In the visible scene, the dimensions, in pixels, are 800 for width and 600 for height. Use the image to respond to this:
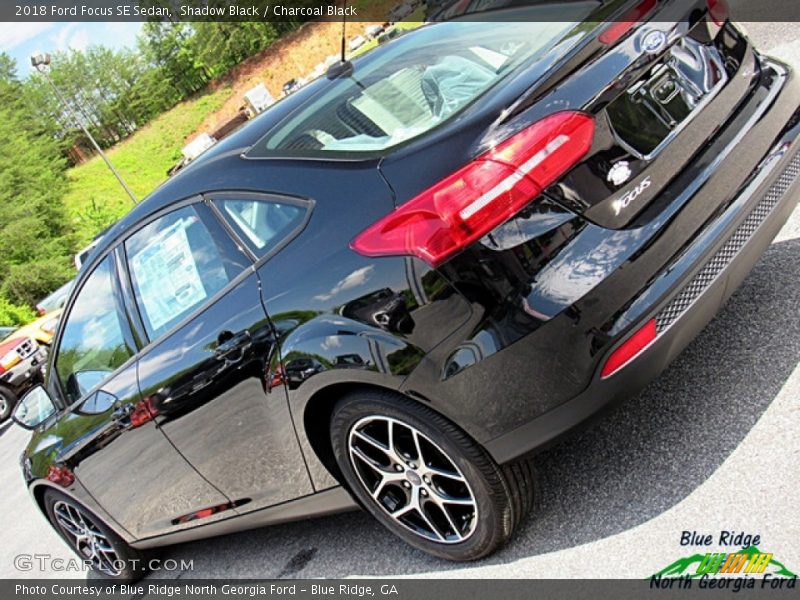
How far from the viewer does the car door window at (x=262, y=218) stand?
2584 millimetres

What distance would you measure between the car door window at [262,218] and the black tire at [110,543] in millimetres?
2058

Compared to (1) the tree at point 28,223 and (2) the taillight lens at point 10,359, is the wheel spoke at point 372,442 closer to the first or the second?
(2) the taillight lens at point 10,359

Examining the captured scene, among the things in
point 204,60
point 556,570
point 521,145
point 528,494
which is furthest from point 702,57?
point 204,60

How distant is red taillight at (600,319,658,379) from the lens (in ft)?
7.06

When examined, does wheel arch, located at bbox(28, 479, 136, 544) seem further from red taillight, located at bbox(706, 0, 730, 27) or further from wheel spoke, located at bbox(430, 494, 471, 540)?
red taillight, located at bbox(706, 0, 730, 27)

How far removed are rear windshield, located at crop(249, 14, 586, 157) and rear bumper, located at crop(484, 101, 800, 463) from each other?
2.51ft

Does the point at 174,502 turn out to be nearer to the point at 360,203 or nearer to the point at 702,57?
the point at 360,203

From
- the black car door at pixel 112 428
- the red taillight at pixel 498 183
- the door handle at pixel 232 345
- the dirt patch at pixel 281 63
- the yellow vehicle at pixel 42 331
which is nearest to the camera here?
the red taillight at pixel 498 183

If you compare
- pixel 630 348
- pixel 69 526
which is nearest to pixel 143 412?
pixel 69 526

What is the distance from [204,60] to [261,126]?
74.6 m

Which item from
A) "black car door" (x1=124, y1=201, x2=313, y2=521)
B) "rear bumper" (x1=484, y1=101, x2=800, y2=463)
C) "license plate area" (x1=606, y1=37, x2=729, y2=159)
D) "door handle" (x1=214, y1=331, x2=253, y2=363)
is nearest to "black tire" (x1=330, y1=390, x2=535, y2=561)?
"rear bumper" (x1=484, y1=101, x2=800, y2=463)

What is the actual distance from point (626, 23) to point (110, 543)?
353cm

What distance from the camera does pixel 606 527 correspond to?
256 centimetres

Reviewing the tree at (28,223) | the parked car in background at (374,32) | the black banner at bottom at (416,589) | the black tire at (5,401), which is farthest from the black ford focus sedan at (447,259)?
the tree at (28,223)
